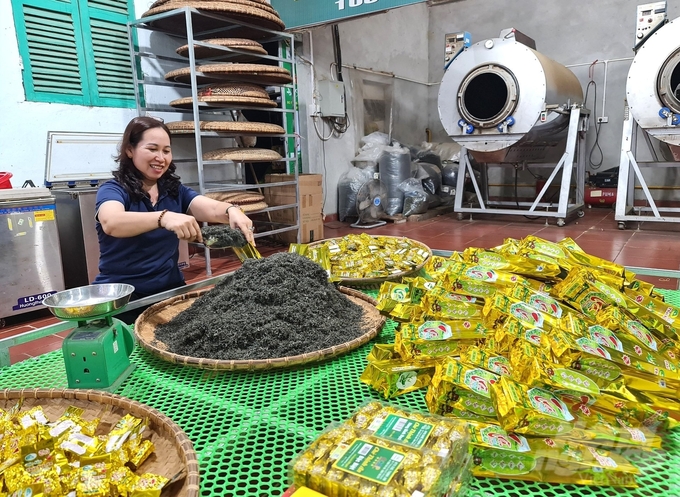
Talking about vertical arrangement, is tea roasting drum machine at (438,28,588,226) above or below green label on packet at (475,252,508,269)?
above

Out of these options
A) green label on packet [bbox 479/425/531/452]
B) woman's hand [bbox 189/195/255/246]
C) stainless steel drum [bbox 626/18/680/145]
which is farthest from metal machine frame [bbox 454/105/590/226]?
green label on packet [bbox 479/425/531/452]

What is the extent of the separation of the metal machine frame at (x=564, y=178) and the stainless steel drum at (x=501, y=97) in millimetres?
233

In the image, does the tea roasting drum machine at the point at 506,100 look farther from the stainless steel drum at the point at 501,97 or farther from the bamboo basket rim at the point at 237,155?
the bamboo basket rim at the point at 237,155

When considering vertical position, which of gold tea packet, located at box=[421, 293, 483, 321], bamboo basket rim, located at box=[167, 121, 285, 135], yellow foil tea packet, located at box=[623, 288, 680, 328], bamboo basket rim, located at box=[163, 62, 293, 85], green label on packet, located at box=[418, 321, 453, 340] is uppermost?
bamboo basket rim, located at box=[163, 62, 293, 85]

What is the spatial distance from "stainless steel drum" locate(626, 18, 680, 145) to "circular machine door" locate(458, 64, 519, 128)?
1.05 m

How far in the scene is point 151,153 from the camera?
1624mm

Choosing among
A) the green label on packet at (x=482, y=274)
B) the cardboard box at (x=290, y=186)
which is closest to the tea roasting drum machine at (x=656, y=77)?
the cardboard box at (x=290, y=186)

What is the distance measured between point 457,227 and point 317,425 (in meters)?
4.37

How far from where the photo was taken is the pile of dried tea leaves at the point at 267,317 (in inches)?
41.9

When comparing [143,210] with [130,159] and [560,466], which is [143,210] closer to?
A: [130,159]

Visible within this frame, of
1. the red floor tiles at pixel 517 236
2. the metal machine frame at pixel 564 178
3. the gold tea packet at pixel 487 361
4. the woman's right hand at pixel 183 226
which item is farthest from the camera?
the metal machine frame at pixel 564 178

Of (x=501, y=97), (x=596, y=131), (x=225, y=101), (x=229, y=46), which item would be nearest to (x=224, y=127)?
(x=225, y=101)

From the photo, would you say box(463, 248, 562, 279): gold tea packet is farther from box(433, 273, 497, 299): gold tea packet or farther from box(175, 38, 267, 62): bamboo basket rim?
box(175, 38, 267, 62): bamboo basket rim

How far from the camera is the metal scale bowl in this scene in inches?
35.6
